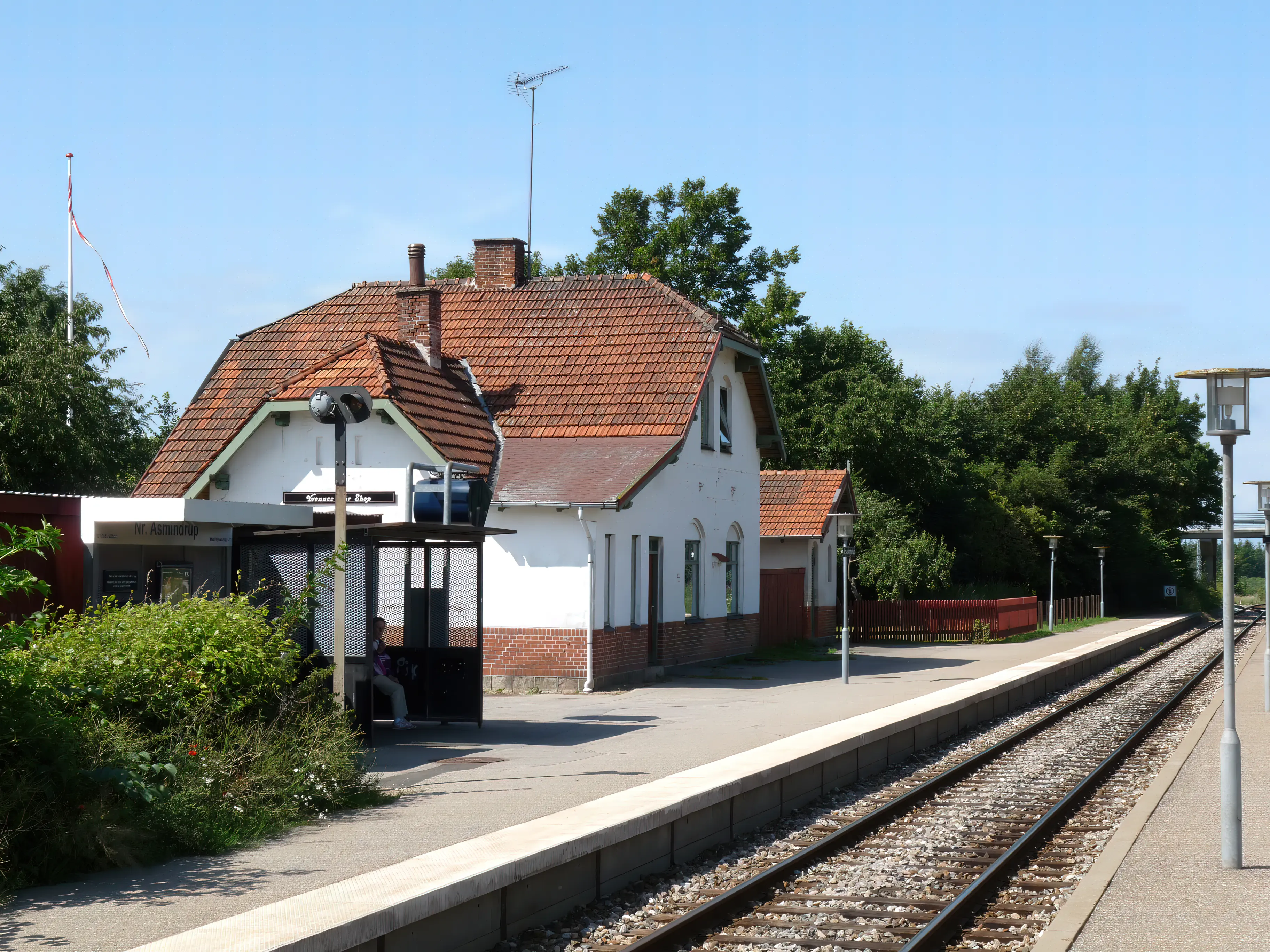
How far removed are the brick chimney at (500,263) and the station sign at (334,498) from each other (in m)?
7.98

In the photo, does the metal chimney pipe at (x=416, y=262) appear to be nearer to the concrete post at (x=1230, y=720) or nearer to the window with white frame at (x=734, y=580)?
the window with white frame at (x=734, y=580)

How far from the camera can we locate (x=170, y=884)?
26.1ft

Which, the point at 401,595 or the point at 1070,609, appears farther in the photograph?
the point at 1070,609

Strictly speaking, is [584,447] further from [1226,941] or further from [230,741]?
[1226,941]

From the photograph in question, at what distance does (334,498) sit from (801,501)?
57.6 feet

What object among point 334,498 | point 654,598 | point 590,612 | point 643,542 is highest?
point 334,498

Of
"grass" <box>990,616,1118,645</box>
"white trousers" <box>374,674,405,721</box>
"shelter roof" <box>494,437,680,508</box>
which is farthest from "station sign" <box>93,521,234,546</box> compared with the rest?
"grass" <box>990,616,1118,645</box>

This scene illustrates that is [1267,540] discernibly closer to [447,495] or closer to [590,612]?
[590,612]

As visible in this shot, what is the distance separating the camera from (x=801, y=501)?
124ft

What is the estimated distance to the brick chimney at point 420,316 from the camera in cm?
2680

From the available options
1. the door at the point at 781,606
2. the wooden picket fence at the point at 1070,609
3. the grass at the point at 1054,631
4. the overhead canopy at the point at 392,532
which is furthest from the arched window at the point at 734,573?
the wooden picket fence at the point at 1070,609

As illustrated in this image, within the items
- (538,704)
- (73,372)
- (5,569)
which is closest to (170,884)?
(5,569)

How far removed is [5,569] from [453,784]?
4.62 meters

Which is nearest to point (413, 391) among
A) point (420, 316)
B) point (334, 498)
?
point (334, 498)
